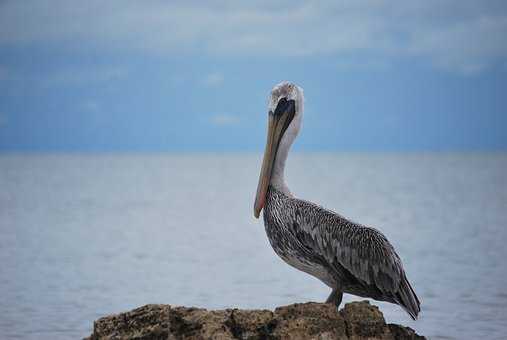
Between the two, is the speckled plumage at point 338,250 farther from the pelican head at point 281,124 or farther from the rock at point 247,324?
the rock at point 247,324

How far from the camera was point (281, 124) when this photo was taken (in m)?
5.98

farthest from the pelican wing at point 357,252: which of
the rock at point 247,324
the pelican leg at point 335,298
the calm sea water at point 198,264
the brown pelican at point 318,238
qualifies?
the calm sea water at point 198,264

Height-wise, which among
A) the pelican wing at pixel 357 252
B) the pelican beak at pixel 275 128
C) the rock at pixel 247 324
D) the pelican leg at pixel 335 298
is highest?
the pelican beak at pixel 275 128

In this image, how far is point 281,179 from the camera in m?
Answer: 5.91

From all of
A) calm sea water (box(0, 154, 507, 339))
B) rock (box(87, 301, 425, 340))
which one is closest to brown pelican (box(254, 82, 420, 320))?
rock (box(87, 301, 425, 340))

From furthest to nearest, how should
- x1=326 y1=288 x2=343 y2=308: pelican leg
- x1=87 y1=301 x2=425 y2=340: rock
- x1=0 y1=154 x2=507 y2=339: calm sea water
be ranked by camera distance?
x1=0 y1=154 x2=507 y2=339: calm sea water < x1=326 y1=288 x2=343 y2=308: pelican leg < x1=87 y1=301 x2=425 y2=340: rock

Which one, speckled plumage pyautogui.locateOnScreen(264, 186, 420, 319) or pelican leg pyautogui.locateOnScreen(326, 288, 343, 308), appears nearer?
speckled plumage pyautogui.locateOnScreen(264, 186, 420, 319)

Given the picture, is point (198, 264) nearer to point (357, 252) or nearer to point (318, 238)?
point (318, 238)

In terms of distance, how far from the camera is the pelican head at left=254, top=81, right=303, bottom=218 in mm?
5961

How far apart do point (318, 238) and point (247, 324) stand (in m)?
1.11

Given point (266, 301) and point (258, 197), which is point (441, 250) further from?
point (258, 197)

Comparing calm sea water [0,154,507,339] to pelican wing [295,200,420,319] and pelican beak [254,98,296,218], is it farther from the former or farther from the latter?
pelican beak [254,98,296,218]

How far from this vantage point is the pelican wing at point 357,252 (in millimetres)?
5270

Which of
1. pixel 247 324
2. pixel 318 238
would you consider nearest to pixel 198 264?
pixel 318 238
